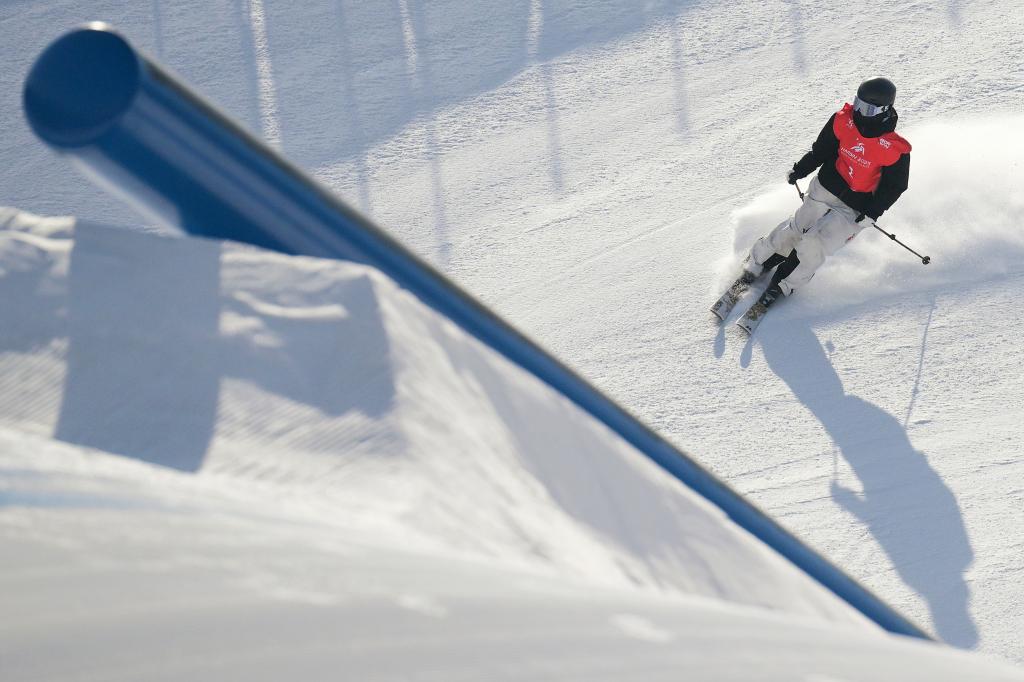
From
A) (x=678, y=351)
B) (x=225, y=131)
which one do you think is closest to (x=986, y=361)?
(x=678, y=351)

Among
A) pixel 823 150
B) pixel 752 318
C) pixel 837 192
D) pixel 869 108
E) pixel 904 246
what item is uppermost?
pixel 869 108

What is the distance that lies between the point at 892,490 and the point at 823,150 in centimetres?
148

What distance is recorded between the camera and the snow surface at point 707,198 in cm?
429

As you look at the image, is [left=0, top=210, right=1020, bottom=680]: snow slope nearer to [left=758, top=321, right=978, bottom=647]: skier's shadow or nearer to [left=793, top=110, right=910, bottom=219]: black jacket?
[left=758, top=321, right=978, bottom=647]: skier's shadow

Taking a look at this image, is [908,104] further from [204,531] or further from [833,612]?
[204,531]

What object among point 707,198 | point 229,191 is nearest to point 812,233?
point 707,198

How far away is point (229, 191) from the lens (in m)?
2.05

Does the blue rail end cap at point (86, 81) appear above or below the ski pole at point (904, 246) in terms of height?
above

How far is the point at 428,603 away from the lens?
1155 millimetres

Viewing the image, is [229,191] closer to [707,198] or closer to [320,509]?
[320,509]

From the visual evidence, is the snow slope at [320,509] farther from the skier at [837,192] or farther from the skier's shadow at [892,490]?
the skier at [837,192]

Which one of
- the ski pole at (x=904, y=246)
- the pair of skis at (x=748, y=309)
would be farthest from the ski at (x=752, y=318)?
the ski pole at (x=904, y=246)

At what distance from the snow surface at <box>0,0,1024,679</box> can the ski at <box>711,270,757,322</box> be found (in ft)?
0.34

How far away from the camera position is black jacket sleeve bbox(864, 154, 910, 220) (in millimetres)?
4406
